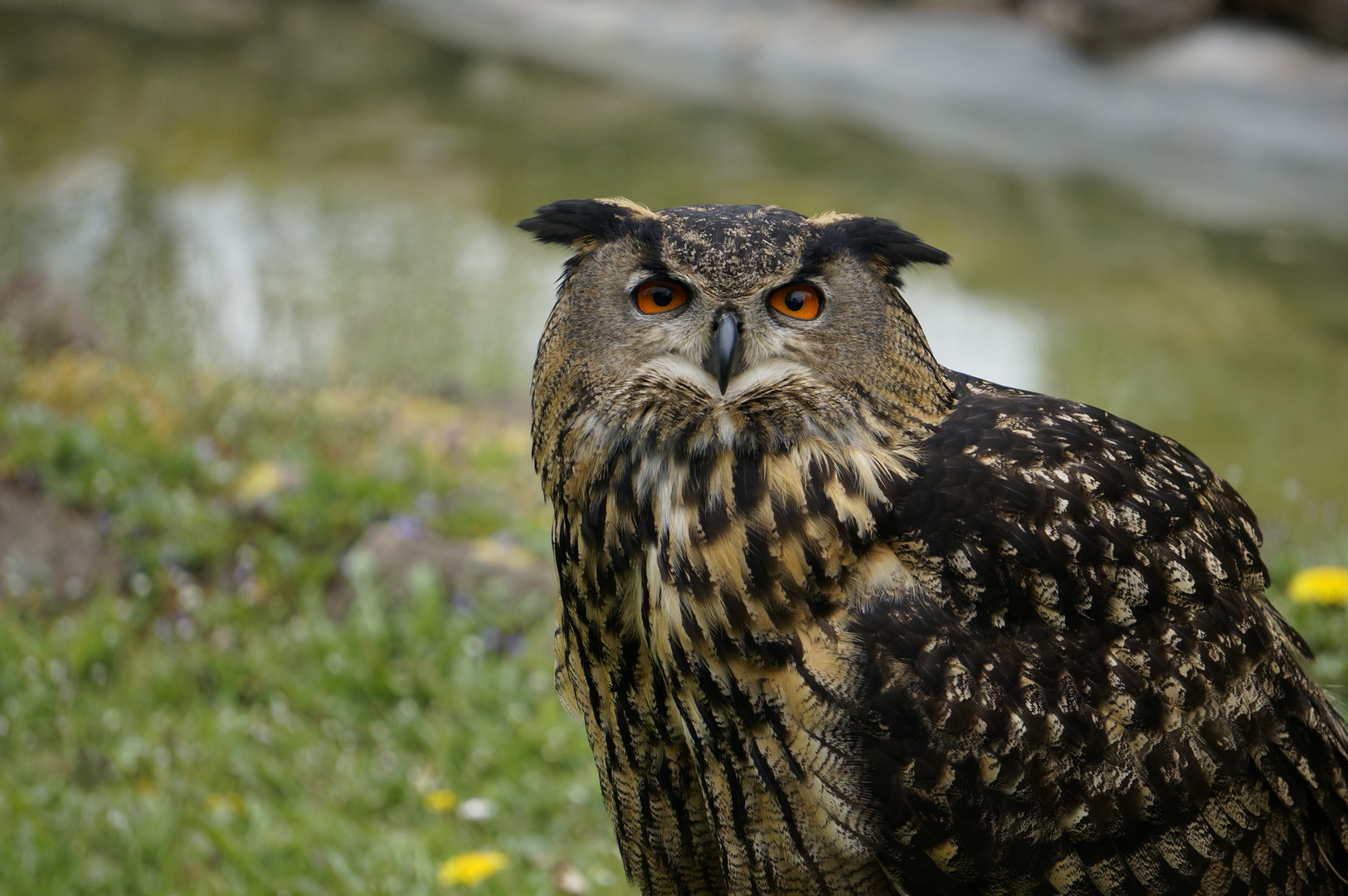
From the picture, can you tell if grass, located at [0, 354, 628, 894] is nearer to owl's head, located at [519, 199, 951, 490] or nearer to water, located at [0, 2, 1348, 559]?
water, located at [0, 2, 1348, 559]

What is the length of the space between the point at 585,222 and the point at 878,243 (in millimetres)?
464

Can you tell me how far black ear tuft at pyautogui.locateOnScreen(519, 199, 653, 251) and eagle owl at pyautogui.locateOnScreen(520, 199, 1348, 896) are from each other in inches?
0.6

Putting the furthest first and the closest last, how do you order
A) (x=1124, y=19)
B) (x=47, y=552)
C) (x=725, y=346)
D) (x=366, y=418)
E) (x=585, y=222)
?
(x=1124, y=19) → (x=366, y=418) → (x=47, y=552) → (x=585, y=222) → (x=725, y=346)

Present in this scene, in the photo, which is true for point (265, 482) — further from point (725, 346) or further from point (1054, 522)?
point (1054, 522)

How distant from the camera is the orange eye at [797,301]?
173cm

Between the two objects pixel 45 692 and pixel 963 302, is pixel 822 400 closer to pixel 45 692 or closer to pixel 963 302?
pixel 45 692

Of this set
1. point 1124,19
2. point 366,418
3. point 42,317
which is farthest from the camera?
point 1124,19

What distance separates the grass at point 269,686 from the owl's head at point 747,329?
139 cm

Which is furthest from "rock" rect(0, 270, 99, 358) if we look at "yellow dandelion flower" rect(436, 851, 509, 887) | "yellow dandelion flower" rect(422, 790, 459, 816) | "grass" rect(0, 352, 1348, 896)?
"yellow dandelion flower" rect(436, 851, 509, 887)

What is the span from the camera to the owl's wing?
1.63 meters

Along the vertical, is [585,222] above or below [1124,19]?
below

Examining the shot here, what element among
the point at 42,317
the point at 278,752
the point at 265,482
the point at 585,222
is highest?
the point at 42,317

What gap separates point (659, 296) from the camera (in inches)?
69.2

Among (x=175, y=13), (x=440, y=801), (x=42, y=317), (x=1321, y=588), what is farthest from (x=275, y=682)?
(x=175, y=13)
